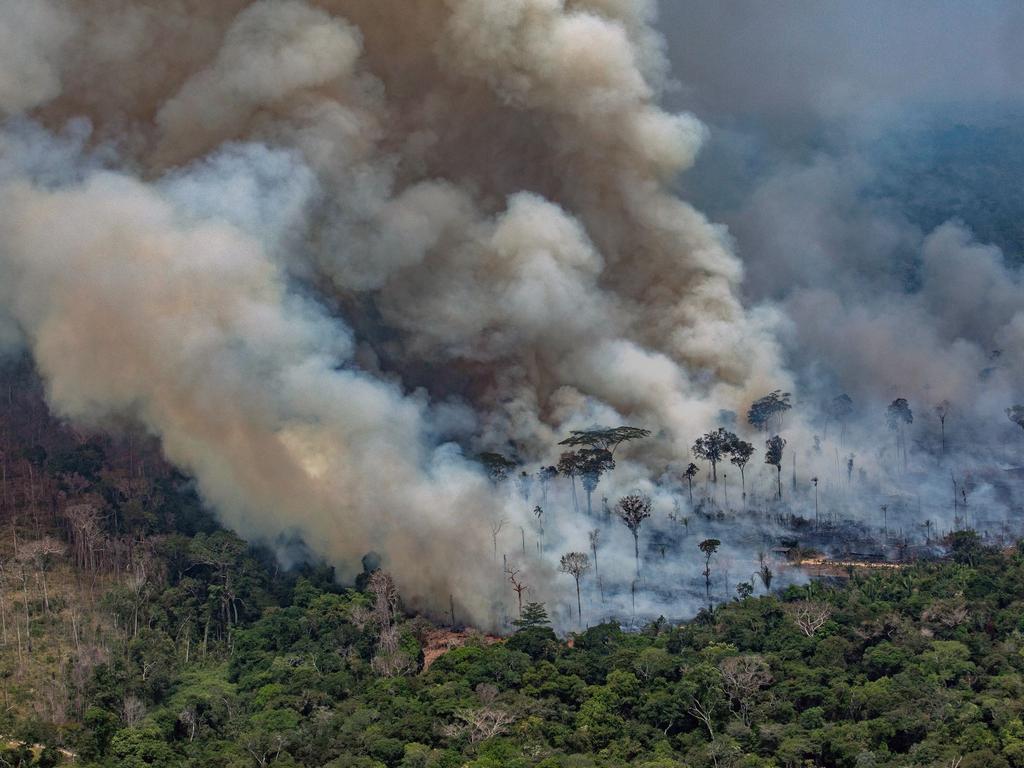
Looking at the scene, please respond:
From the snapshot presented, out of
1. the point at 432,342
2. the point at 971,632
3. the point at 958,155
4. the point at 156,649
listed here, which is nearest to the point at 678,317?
the point at 432,342

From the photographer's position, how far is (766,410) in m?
A: 53.0

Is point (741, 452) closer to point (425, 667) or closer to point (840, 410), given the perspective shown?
point (840, 410)

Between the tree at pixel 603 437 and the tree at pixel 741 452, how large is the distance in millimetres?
2823

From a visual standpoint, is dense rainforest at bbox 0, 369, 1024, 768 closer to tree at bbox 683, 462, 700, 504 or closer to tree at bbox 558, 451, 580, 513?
tree at bbox 683, 462, 700, 504

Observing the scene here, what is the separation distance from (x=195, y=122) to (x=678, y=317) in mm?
16599

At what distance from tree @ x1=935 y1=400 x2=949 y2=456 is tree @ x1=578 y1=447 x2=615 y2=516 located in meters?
11.6

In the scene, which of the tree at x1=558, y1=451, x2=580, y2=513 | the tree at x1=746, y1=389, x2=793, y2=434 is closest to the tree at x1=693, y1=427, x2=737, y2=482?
the tree at x1=746, y1=389, x2=793, y2=434

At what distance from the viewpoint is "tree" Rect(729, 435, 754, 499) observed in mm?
50906

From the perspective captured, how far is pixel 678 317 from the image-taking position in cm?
5416

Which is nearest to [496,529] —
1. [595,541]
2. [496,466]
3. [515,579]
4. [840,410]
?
[515,579]

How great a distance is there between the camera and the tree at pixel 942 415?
5444 centimetres

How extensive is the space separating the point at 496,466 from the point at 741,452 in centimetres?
743

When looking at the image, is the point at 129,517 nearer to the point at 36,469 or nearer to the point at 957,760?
the point at 36,469

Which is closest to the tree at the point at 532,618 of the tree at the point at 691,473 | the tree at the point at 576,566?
the tree at the point at 576,566
